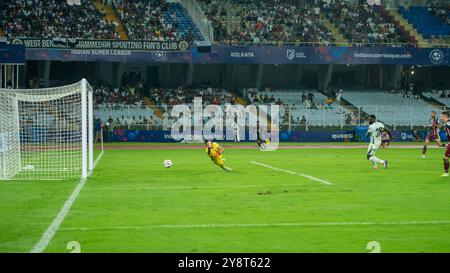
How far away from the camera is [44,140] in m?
36.1

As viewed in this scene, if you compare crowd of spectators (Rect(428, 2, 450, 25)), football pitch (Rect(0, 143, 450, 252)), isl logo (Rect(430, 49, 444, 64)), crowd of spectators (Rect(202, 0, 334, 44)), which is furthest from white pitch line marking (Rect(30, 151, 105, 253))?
crowd of spectators (Rect(428, 2, 450, 25))

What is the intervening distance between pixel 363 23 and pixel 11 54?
3483cm

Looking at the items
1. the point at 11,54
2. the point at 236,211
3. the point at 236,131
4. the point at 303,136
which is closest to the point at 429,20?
the point at 303,136

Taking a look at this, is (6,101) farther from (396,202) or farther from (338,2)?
(338,2)

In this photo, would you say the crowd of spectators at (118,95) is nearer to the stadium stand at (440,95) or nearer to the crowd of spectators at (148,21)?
the crowd of spectators at (148,21)

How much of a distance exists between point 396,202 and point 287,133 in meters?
35.6

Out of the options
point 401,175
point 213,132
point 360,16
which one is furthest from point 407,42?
point 401,175

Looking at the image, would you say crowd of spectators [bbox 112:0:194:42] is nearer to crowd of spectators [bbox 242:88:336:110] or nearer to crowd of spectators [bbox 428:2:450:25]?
crowd of spectators [bbox 242:88:336:110]

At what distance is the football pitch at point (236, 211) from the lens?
1120 cm

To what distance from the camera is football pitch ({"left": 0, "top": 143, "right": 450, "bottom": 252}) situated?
1120 centimetres

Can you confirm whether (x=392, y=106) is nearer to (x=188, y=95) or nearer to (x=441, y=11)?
(x=441, y=11)

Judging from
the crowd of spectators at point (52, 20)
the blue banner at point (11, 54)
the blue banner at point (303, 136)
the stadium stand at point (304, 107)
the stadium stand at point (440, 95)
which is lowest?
the blue banner at point (303, 136)

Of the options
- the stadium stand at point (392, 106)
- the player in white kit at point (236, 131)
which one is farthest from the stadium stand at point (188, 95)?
the stadium stand at point (392, 106)

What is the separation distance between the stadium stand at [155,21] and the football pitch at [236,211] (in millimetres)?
29942
